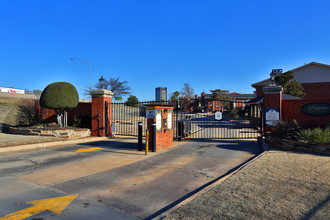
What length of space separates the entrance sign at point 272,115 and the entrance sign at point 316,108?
1166mm

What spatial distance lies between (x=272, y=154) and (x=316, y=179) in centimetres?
285

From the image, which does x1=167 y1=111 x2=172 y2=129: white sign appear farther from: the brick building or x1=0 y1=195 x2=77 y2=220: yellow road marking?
the brick building

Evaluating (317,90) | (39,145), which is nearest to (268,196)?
(39,145)

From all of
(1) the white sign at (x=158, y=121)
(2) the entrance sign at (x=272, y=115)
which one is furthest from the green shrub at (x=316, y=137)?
(1) the white sign at (x=158, y=121)

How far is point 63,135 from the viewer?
12.6m

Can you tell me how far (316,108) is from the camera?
10.6 m

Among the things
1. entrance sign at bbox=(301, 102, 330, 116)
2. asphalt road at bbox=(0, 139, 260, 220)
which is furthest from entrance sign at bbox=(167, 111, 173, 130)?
entrance sign at bbox=(301, 102, 330, 116)

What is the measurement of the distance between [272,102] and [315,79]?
107ft

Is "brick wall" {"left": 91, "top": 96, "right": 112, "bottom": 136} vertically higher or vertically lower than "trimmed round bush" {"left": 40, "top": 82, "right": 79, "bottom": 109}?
lower

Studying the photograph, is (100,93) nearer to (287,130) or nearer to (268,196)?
(287,130)

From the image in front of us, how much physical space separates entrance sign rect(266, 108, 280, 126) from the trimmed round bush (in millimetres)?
10807

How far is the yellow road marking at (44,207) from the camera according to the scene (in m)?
3.74

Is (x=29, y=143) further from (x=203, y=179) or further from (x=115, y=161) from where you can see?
(x=203, y=179)

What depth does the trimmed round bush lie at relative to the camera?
1305 cm
